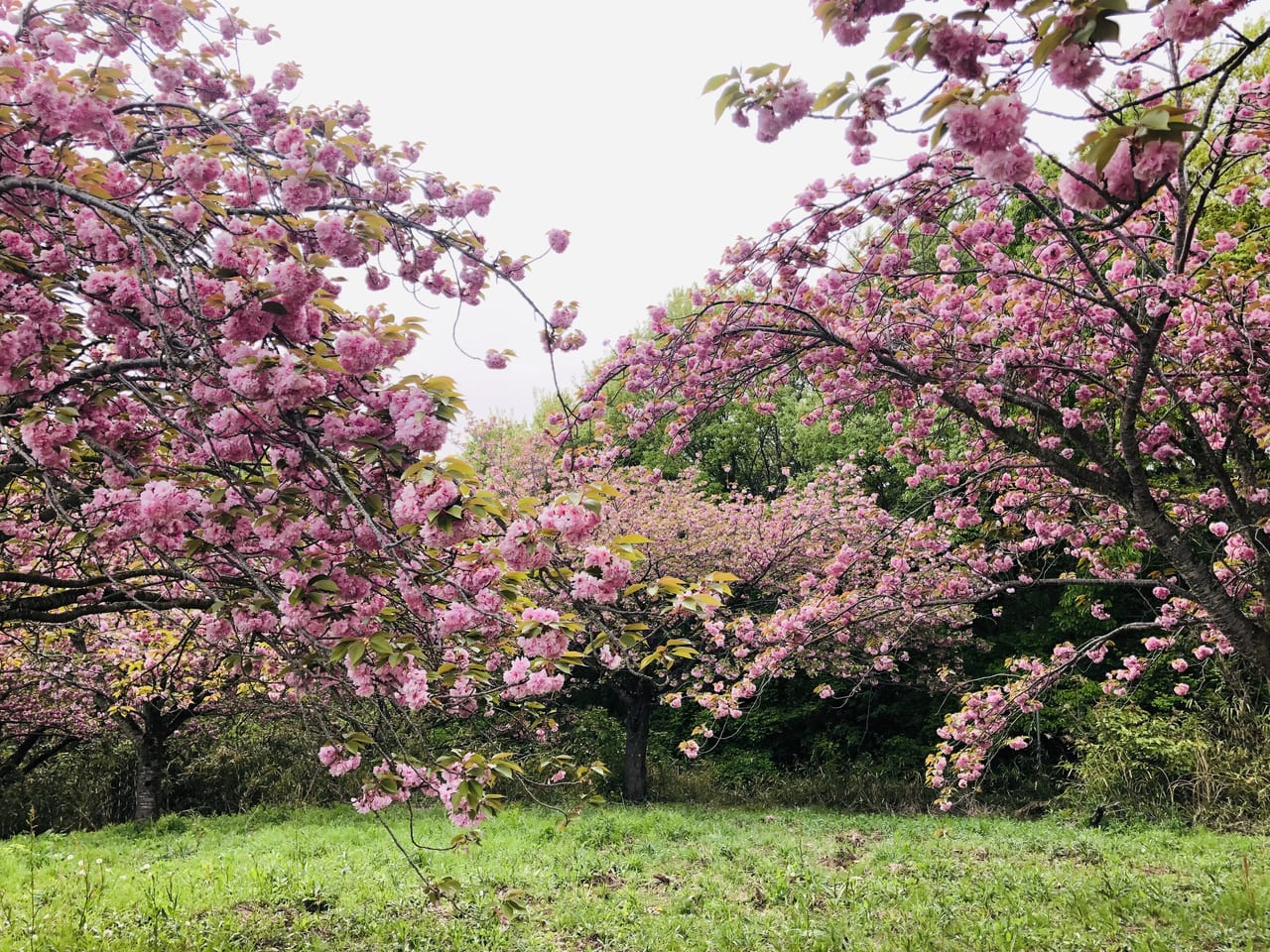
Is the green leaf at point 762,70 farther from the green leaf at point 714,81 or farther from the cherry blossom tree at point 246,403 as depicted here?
the cherry blossom tree at point 246,403

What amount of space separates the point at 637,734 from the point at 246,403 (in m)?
10.8

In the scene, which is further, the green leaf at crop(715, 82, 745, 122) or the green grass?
the green grass

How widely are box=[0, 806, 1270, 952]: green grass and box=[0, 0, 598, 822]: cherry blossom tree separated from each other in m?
1.43

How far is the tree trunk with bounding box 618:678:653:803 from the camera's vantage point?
11.6 metres

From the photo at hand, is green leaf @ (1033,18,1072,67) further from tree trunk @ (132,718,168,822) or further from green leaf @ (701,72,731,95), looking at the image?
tree trunk @ (132,718,168,822)

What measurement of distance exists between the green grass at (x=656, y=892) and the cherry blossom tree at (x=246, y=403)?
1.43 metres

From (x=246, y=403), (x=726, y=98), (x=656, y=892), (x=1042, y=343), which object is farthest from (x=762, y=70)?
(x=656, y=892)

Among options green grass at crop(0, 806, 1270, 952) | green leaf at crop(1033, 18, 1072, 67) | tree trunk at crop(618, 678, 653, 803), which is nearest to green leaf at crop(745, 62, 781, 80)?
green leaf at crop(1033, 18, 1072, 67)

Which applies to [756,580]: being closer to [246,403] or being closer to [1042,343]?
[1042,343]

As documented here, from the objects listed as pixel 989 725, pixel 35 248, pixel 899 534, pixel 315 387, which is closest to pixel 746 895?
pixel 989 725

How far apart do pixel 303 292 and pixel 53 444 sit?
1.08 m

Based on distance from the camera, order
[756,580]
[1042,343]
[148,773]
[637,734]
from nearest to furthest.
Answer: [1042,343] → [756,580] → [148,773] → [637,734]

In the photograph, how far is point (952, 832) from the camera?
7938mm

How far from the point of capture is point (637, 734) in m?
11.8
